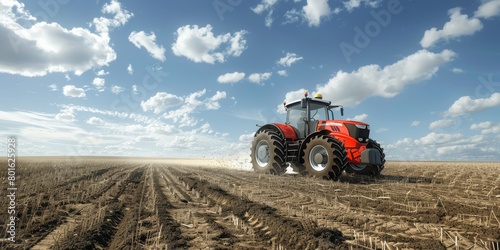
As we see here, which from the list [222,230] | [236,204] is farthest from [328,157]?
[222,230]

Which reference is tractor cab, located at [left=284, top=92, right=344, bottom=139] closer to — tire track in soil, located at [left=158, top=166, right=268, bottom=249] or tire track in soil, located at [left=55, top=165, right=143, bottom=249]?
tire track in soil, located at [left=158, top=166, right=268, bottom=249]

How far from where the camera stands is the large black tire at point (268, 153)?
36.9ft

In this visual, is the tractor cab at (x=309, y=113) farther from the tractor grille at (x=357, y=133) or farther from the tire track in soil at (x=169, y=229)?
the tire track in soil at (x=169, y=229)

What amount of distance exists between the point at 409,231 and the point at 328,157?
17.0ft

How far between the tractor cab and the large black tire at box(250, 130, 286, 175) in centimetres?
86

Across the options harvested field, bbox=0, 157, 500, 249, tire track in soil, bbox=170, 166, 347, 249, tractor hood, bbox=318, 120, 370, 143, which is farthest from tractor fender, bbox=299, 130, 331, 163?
tire track in soil, bbox=170, 166, 347, 249

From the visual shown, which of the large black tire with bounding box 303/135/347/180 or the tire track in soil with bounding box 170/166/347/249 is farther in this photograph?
the large black tire with bounding box 303/135/347/180

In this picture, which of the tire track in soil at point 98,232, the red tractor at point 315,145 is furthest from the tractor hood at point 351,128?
the tire track in soil at point 98,232

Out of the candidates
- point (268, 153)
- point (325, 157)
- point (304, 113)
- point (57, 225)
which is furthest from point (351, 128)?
point (57, 225)

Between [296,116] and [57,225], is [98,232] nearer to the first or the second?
[57,225]

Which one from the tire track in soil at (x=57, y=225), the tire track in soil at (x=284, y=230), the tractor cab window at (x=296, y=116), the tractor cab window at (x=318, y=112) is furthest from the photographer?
the tractor cab window at (x=296, y=116)

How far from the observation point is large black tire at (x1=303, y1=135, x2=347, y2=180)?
8.98 m

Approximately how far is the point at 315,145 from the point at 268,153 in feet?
9.56

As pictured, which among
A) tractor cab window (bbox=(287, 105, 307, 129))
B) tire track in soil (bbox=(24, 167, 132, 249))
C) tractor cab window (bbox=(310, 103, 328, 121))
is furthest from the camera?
tractor cab window (bbox=(287, 105, 307, 129))
